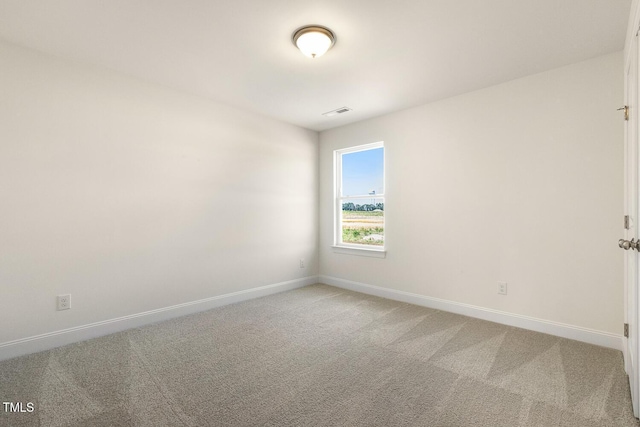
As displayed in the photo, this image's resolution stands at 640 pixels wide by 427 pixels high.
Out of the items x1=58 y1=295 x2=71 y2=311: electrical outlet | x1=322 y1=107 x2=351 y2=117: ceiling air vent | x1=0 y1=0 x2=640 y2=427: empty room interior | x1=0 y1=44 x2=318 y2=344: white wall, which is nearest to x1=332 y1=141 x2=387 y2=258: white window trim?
x1=0 y1=0 x2=640 y2=427: empty room interior

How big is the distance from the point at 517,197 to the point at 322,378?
96.6 inches

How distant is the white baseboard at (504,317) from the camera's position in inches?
98.0

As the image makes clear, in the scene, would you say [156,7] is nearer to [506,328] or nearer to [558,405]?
[558,405]

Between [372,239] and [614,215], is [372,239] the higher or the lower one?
the lower one

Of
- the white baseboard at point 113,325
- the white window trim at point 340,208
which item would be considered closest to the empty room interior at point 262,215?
the white baseboard at point 113,325

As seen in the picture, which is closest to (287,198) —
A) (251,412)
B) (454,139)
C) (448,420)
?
(454,139)

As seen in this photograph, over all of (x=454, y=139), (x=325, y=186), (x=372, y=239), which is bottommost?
(x=372, y=239)

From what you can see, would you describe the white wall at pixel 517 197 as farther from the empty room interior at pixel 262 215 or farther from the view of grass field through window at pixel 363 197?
the view of grass field through window at pixel 363 197

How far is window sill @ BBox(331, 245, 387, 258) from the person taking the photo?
4.02 metres

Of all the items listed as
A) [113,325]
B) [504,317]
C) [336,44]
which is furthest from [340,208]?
[113,325]

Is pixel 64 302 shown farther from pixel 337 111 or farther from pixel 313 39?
pixel 337 111

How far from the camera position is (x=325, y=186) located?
4.75 meters

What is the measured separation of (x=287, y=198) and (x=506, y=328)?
3.01 metres

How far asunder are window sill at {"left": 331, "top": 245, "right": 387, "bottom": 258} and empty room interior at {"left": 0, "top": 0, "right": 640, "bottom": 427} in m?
0.08
